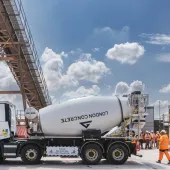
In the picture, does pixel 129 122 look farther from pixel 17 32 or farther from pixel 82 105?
pixel 17 32

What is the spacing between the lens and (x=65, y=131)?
51.1 ft

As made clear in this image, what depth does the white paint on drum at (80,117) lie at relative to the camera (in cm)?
1551

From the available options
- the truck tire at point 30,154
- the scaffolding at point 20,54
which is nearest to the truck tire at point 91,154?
the truck tire at point 30,154

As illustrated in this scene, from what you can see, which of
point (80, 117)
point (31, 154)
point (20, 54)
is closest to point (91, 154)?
point (80, 117)

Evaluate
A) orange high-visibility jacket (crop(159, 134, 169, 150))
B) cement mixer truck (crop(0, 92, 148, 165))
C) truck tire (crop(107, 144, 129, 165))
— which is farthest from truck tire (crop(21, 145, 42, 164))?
orange high-visibility jacket (crop(159, 134, 169, 150))

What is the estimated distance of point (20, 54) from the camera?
25.2m

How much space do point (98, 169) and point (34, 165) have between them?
2904 mm

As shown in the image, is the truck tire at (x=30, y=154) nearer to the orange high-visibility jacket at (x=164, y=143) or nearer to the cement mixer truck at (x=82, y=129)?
the cement mixer truck at (x=82, y=129)

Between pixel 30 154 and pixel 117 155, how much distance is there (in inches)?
151

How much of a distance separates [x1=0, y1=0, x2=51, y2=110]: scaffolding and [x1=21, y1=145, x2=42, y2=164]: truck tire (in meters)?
9.55

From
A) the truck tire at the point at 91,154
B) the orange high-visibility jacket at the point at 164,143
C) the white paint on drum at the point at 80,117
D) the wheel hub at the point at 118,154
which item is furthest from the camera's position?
the orange high-visibility jacket at the point at 164,143

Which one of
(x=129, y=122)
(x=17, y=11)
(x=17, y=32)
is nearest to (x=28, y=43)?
(x=17, y=32)

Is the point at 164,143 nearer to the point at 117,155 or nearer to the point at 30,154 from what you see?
the point at 117,155

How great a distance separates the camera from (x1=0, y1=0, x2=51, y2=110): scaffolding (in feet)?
72.5
